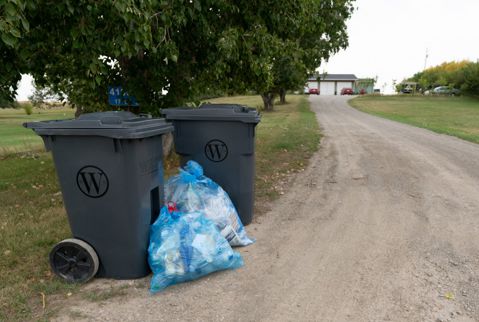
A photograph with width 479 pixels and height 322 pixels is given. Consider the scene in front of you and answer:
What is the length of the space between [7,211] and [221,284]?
3232mm

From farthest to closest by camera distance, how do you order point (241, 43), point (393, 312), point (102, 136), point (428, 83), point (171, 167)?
1. point (428, 83)
2. point (171, 167)
3. point (241, 43)
4. point (102, 136)
5. point (393, 312)

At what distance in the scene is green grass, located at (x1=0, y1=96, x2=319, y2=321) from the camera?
274cm

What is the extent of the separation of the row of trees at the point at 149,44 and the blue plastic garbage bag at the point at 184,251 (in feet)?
5.48

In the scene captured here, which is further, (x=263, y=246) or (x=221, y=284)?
(x=263, y=246)

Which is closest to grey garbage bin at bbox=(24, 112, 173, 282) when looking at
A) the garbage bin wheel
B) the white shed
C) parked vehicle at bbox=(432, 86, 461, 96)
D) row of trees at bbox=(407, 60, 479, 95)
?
the garbage bin wheel

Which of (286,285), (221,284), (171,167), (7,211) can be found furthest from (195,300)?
(171,167)

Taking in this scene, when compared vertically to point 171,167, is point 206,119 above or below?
→ above

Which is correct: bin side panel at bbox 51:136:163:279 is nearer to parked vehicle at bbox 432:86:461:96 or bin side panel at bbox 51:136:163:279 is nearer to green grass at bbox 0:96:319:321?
green grass at bbox 0:96:319:321

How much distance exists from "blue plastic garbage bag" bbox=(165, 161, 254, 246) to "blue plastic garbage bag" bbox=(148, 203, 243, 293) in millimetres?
421

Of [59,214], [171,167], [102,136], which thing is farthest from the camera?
[171,167]

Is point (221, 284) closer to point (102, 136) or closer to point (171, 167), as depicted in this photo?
point (102, 136)

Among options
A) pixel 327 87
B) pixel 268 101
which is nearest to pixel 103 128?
pixel 268 101

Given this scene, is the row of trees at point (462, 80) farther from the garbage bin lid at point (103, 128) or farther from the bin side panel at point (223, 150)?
the garbage bin lid at point (103, 128)

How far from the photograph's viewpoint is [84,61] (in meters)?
3.70
